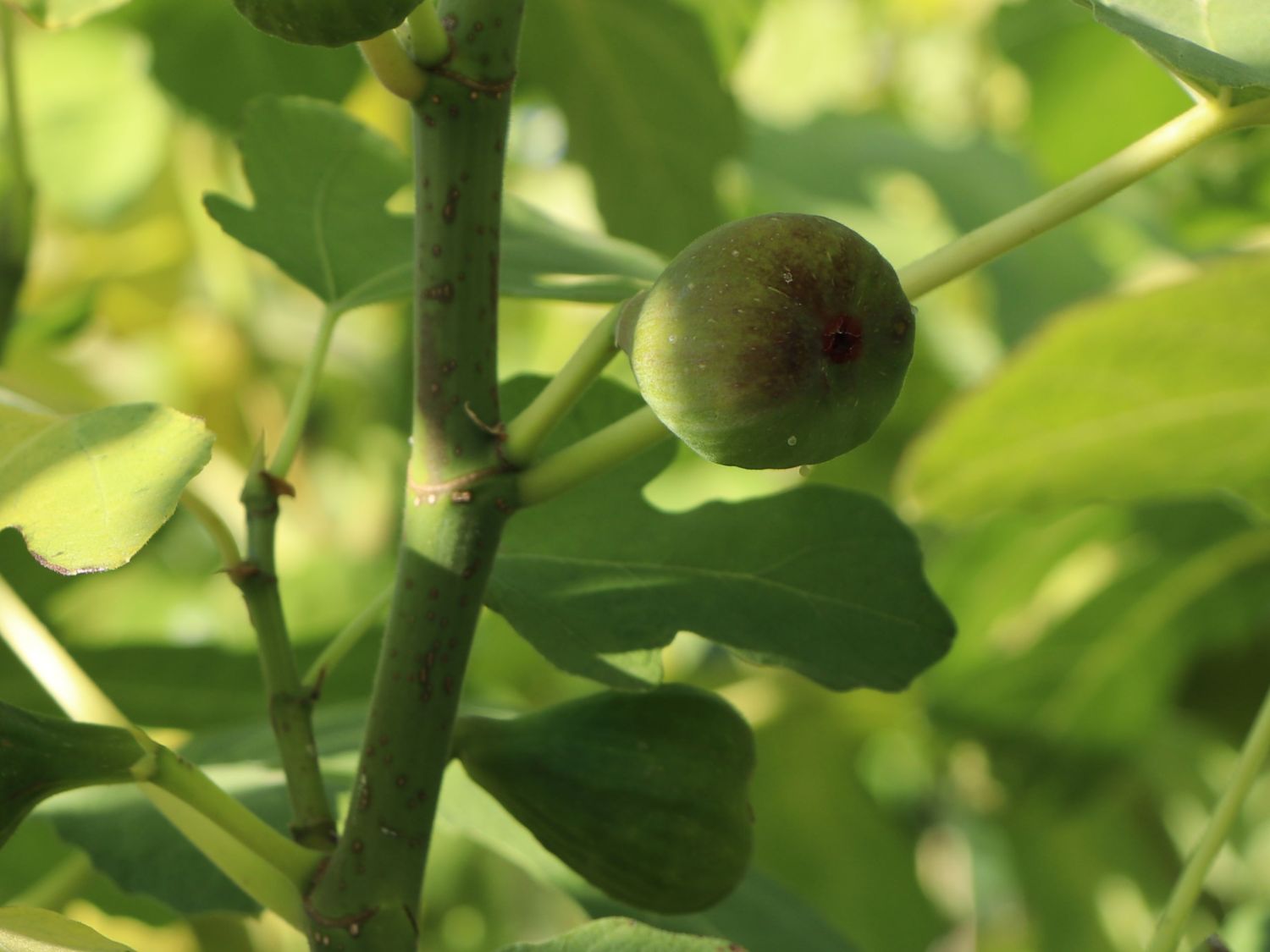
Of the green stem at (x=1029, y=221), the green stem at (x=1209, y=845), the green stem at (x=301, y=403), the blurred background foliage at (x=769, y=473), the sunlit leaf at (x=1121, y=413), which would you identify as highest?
the green stem at (x=1029, y=221)

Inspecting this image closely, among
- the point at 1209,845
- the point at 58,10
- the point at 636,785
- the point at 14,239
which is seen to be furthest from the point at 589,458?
the point at 14,239

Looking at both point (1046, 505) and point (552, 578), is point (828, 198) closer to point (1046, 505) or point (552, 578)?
point (1046, 505)

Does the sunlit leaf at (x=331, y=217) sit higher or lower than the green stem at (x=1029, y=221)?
lower

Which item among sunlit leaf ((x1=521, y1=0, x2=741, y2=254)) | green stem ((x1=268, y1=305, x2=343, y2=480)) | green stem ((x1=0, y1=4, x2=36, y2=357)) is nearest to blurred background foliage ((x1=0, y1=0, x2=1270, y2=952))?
sunlit leaf ((x1=521, y1=0, x2=741, y2=254))

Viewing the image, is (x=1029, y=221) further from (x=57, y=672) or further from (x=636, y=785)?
(x=57, y=672)

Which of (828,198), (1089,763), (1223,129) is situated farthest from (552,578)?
(828,198)

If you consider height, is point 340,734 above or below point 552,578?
below

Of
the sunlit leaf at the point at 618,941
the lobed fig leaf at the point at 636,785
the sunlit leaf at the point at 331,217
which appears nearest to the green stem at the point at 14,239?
the sunlit leaf at the point at 331,217

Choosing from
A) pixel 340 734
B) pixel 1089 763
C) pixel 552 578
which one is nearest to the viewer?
pixel 552 578

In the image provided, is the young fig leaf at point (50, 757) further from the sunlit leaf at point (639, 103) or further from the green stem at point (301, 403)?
the sunlit leaf at point (639, 103)
